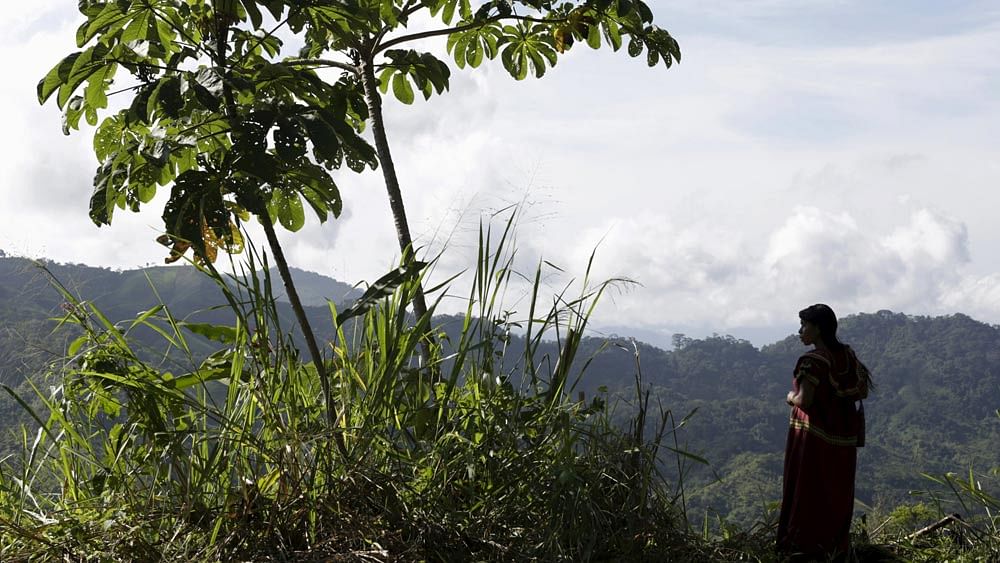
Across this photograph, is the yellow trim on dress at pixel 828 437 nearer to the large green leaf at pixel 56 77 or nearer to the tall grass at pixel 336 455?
the tall grass at pixel 336 455

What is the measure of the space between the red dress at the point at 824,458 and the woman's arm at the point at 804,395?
0.7 inches

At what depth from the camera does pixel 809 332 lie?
12.7ft

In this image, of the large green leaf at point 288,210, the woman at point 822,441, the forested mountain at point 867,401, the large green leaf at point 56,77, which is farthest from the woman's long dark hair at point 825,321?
the forested mountain at point 867,401

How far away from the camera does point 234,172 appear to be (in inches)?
96.0

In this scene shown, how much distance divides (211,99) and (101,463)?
3.20ft

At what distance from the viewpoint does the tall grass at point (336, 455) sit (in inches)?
89.6

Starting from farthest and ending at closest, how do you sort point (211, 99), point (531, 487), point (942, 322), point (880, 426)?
point (942, 322), point (880, 426), point (531, 487), point (211, 99)

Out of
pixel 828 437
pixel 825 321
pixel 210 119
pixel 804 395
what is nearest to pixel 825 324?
pixel 825 321

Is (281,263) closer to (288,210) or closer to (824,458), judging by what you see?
(288,210)

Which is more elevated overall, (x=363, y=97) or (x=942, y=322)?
(x=942, y=322)

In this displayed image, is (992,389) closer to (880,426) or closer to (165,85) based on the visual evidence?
(880,426)

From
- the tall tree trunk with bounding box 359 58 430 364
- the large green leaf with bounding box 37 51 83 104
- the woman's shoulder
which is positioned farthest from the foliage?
the woman's shoulder

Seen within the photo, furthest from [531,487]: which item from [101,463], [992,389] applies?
[992,389]

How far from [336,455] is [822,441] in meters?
2.33
